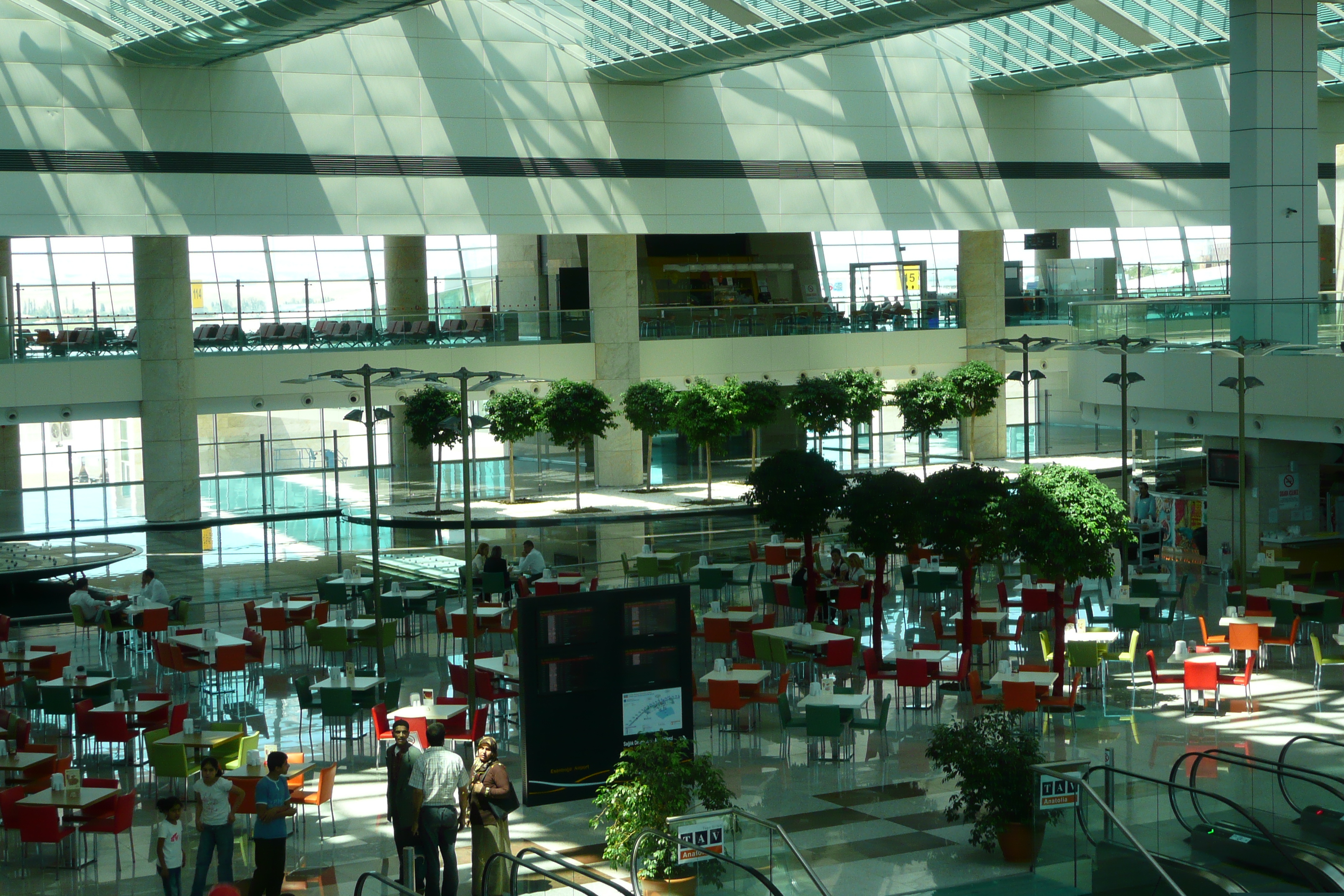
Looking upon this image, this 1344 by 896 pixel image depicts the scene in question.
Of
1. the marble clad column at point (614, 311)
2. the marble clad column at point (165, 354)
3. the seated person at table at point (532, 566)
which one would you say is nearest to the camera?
the seated person at table at point (532, 566)

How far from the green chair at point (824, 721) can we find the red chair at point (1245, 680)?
167 inches

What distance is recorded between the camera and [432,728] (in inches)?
370

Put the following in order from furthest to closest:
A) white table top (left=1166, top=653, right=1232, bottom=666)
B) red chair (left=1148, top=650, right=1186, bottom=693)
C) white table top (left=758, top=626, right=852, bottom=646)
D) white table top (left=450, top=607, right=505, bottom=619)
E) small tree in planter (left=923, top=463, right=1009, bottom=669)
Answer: white table top (left=450, top=607, right=505, bottom=619) < white table top (left=758, top=626, right=852, bottom=646) < small tree in planter (left=923, top=463, right=1009, bottom=669) < red chair (left=1148, top=650, right=1186, bottom=693) < white table top (left=1166, top=653, right=1232, bottom=666)

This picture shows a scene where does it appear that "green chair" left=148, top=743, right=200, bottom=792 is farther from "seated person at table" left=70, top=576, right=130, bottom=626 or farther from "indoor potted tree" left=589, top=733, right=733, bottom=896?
"seated person at table" left=70, top=576, right=130, bottom=626

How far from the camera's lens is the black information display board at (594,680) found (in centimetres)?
1074

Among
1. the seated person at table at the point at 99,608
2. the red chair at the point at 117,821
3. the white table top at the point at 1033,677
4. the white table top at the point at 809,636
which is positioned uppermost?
the seated person at table at the point at 99,608

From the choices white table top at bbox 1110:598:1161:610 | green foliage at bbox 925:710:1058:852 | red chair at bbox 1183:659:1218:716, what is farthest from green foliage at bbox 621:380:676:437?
green foliage at bbox 925:710:1058:852

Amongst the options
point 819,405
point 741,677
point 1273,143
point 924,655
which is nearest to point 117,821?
point 741,677

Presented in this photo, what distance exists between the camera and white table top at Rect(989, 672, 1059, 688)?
13383mm

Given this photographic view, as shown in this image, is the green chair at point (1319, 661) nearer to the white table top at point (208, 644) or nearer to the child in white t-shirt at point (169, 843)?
the child in white t-shirt at point (169, 843)

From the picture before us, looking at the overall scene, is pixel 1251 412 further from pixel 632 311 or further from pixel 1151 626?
pixel 632 311

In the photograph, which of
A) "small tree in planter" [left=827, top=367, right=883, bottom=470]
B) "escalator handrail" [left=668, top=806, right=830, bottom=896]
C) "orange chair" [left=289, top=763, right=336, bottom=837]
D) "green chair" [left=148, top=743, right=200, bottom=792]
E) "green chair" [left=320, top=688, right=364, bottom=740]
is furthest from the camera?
"small tree in planter" [left=827, top=367, right=883, bottom=470]

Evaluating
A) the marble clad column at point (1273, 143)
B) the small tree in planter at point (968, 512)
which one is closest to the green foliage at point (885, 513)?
the small tree in planter at point (968, 512)

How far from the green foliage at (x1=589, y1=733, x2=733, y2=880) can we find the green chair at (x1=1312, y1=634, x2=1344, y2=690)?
797 centimetres
